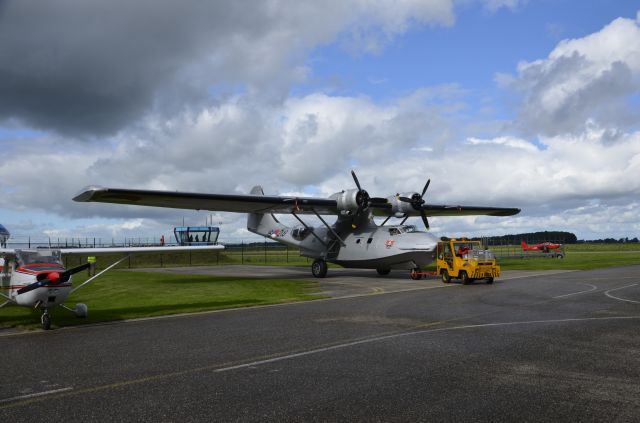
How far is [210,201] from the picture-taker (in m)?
25.7

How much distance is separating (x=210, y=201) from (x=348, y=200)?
750 cm

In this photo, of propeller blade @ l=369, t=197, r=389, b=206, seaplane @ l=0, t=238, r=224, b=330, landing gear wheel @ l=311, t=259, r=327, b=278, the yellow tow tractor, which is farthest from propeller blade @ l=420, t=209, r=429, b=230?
seaplane @ l=0, t=238, r=224, b=330

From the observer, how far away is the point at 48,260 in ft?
42.1

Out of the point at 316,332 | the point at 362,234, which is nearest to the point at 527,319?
the point at 316,332

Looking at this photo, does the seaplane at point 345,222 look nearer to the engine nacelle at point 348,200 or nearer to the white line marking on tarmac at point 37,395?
the engine nacelle at point 348,200

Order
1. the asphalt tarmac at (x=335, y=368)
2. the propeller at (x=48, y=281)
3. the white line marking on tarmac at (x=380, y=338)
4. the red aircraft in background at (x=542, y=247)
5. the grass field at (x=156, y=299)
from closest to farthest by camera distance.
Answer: the asphalt tarmac at (x=335, y=368) < the white line marking on tarmac at (x=380, y=338) < the propeller at (x=48, y=281) < the grass field at (x=156, y=299) < the red aircraft in background at (x=542, y=247)

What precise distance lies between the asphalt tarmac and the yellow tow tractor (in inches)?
382

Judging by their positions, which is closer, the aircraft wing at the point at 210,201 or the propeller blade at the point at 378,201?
the aircraft wing at the point at 210,201

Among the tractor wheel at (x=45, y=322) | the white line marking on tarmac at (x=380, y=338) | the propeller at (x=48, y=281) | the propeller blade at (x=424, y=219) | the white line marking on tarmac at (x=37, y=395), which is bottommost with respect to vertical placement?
the white line marking on tarmac at (x=380, y=338)

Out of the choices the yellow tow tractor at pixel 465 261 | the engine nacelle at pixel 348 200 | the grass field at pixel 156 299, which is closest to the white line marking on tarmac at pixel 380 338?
the grass field at pixel 156 299

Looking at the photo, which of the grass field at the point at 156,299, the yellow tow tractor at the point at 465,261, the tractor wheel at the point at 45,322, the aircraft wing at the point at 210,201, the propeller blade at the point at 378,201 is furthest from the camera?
the propeller blade at the point at 378,201

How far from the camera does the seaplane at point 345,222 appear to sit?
25.3m

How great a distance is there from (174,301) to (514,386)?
13.5 m

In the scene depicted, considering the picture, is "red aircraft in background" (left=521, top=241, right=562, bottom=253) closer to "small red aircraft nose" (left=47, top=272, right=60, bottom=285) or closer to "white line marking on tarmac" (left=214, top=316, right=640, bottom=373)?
"white line marking on tarmac" (left=214, top=316, right=640, bottom=373)
